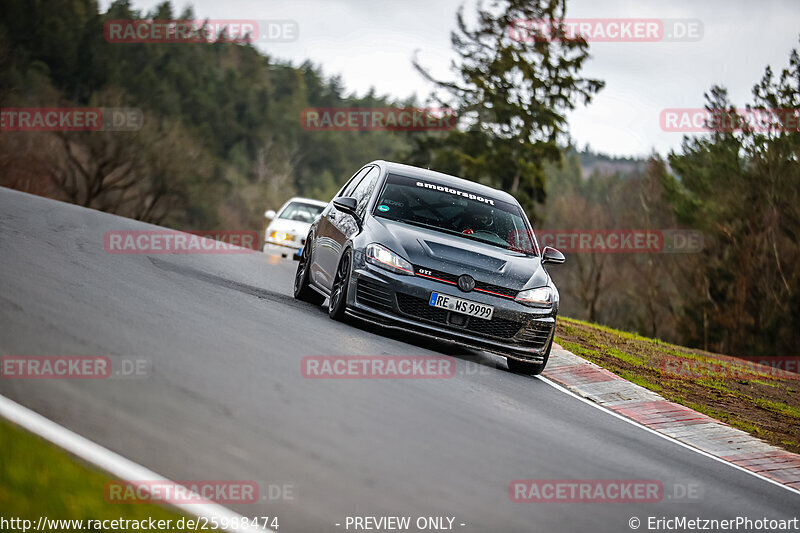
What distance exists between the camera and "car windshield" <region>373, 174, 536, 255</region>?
11055 mm

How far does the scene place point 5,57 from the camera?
6650 centimetres

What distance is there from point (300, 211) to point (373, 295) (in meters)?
16.1

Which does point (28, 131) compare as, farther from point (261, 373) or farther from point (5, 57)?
point (261, 373)

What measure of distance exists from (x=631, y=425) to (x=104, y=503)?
20.2 feet

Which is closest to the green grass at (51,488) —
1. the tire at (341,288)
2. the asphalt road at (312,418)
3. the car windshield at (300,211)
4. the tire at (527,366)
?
the asphalt road at (312,418)

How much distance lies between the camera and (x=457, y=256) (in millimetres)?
10133

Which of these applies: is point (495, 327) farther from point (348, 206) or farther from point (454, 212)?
point (348, 206)

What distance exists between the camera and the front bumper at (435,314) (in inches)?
388

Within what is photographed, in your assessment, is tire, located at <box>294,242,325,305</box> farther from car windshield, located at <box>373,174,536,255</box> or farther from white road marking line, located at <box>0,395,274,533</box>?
white road marking line, located at <box>0,395,274,533</box>

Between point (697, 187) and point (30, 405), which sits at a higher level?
point (697, 187)

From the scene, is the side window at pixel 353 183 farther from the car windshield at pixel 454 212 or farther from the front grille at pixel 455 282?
the front grille at pixel 455 282

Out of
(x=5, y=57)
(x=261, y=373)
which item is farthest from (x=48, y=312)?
(x=5, y=57)

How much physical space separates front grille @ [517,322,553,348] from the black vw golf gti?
1cm

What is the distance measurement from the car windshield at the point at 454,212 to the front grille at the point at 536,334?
3.95ft
